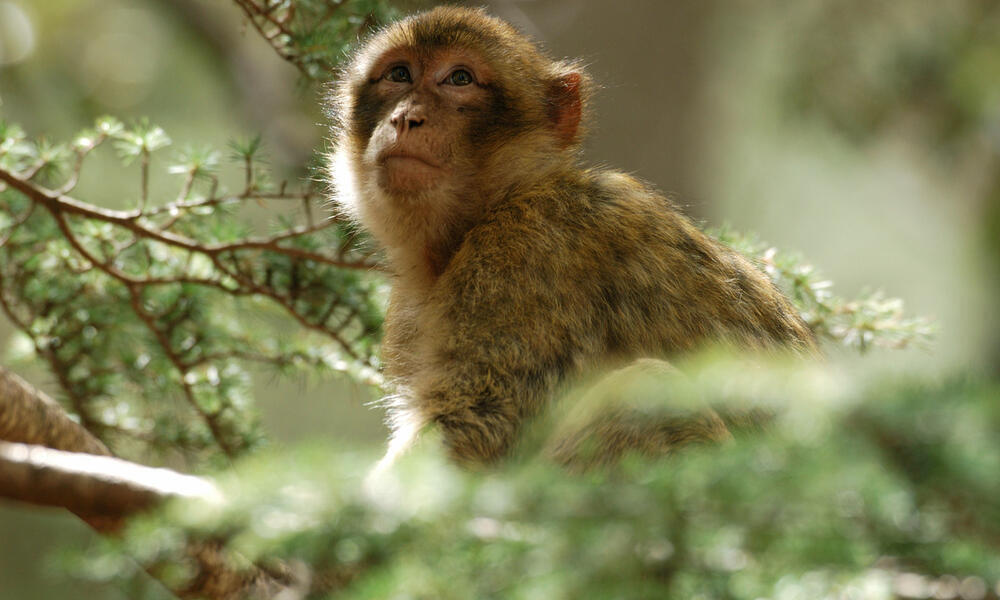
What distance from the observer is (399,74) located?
3941mm

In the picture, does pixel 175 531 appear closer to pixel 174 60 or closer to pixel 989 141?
pixel 989 141

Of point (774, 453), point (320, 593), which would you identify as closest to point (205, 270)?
point (320, 593)

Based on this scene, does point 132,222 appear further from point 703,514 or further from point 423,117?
point 703,514

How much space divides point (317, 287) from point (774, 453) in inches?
118

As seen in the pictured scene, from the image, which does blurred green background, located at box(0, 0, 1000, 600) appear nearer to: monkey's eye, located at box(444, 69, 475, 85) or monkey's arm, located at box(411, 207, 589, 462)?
monkey's eye, located at box(444, 69, 475, 85)

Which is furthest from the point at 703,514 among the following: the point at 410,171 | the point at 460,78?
the point at 460,78

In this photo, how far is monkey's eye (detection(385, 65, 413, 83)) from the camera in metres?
3.92

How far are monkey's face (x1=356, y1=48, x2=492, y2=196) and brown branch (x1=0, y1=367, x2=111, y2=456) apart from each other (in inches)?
57.2

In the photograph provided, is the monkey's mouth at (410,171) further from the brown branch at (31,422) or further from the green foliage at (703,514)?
the green foliage at (703,514)

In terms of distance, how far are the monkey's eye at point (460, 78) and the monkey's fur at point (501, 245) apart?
0.01 meters

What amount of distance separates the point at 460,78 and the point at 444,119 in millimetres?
276

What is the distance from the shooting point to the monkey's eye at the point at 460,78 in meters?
3.84

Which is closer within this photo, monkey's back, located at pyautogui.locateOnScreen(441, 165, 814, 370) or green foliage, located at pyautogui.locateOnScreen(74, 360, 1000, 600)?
green foliage, located at pyautogui.locateOnScreen(74, 360, 1000, 600)

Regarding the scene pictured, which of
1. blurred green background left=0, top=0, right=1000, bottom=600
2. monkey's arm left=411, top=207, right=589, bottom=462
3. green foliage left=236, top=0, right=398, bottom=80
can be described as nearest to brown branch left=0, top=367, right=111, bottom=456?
A: monkey's arm left=411, top=207, right=589, bottom=462
